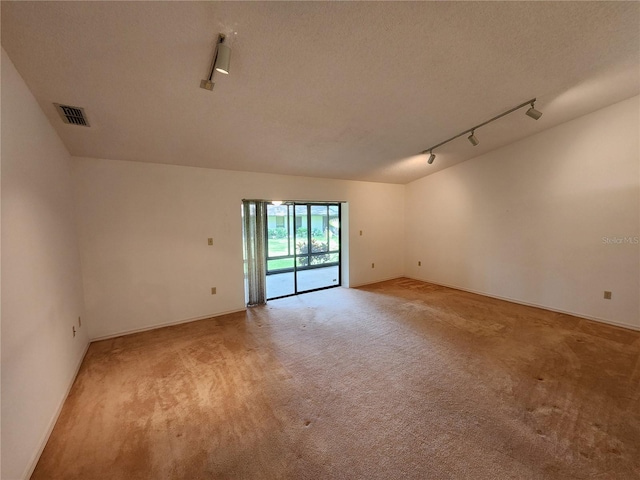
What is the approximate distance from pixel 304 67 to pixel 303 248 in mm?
5266

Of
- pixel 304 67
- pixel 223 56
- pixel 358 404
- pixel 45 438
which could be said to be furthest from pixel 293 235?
pixel 45 438

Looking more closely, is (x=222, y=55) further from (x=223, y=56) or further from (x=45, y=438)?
(x=45, y=438)

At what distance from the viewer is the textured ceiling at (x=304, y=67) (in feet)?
5.19

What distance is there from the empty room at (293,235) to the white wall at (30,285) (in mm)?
27

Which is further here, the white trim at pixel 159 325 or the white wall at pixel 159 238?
the white trim at pixel 159 325

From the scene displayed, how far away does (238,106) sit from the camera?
2475 mm

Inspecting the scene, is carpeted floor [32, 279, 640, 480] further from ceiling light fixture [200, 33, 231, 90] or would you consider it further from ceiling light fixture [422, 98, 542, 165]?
ceiling light fixture [422, 98, 542, 165]

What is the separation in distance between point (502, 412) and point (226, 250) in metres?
3.90

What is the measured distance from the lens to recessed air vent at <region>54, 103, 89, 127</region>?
2.22 metres

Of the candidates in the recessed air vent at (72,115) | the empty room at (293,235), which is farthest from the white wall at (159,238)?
the recessed air vent at (72,115)

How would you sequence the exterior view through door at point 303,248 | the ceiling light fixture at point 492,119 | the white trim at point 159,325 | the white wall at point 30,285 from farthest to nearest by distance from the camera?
the exterior view through door at point 303,248, the white trim at point 159,325, the ceiling light fixture at point 492,119, the white wall at point 30,285

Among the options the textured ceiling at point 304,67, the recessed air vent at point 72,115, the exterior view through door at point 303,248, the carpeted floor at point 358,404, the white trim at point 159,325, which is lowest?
the carpeted floor at point 358,404

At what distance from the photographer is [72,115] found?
2330mm

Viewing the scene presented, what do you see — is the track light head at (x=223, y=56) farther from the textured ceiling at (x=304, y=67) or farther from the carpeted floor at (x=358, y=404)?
the carpeted floor at (x=358, y=404)
